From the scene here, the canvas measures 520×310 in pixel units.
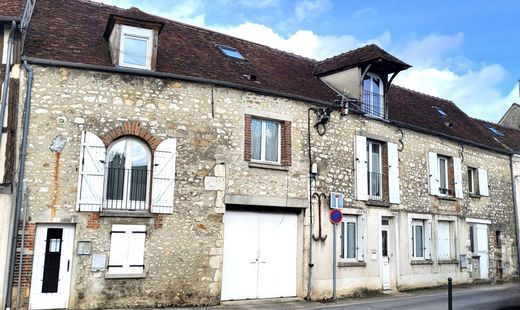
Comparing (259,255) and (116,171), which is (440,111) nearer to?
(259,255)

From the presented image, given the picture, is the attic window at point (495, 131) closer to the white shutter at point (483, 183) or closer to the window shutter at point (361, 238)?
the white shutter at point (483, 183)

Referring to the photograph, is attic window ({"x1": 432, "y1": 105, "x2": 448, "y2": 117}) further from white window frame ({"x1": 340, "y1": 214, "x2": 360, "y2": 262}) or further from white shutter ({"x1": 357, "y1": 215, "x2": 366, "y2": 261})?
white window frame ({"x1": 340, "y1": 214, "x2": 360, "y2": 262})

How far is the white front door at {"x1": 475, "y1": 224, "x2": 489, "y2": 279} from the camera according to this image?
18.3 m

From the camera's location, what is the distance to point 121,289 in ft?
34.3

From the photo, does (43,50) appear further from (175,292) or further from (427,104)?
(427,104)

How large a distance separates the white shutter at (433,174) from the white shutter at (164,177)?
9559mm

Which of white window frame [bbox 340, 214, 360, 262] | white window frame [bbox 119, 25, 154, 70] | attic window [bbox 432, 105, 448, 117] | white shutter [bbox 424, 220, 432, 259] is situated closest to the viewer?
white window frame [bbox 119, 25, 154, 70]

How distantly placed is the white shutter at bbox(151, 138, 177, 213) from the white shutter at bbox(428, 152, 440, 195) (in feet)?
31.4

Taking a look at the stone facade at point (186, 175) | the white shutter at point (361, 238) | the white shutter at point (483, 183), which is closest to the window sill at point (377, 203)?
the stone facade at point (186, 175)

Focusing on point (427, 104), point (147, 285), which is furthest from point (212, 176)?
point (427, 104)

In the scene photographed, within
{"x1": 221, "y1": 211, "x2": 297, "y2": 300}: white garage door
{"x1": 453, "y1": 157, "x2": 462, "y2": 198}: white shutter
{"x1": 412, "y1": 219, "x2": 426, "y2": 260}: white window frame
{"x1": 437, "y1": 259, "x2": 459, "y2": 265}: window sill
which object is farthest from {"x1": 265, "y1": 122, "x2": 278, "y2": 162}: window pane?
{"x1": 453, "y1": 157, "x2": 462, "y2": 198}: white shutter

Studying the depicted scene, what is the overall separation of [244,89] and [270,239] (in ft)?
13.0

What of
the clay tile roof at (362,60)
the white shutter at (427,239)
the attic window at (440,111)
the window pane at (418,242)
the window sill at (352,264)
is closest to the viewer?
the window sill at (352,264)

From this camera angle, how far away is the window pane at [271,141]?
13042mm
